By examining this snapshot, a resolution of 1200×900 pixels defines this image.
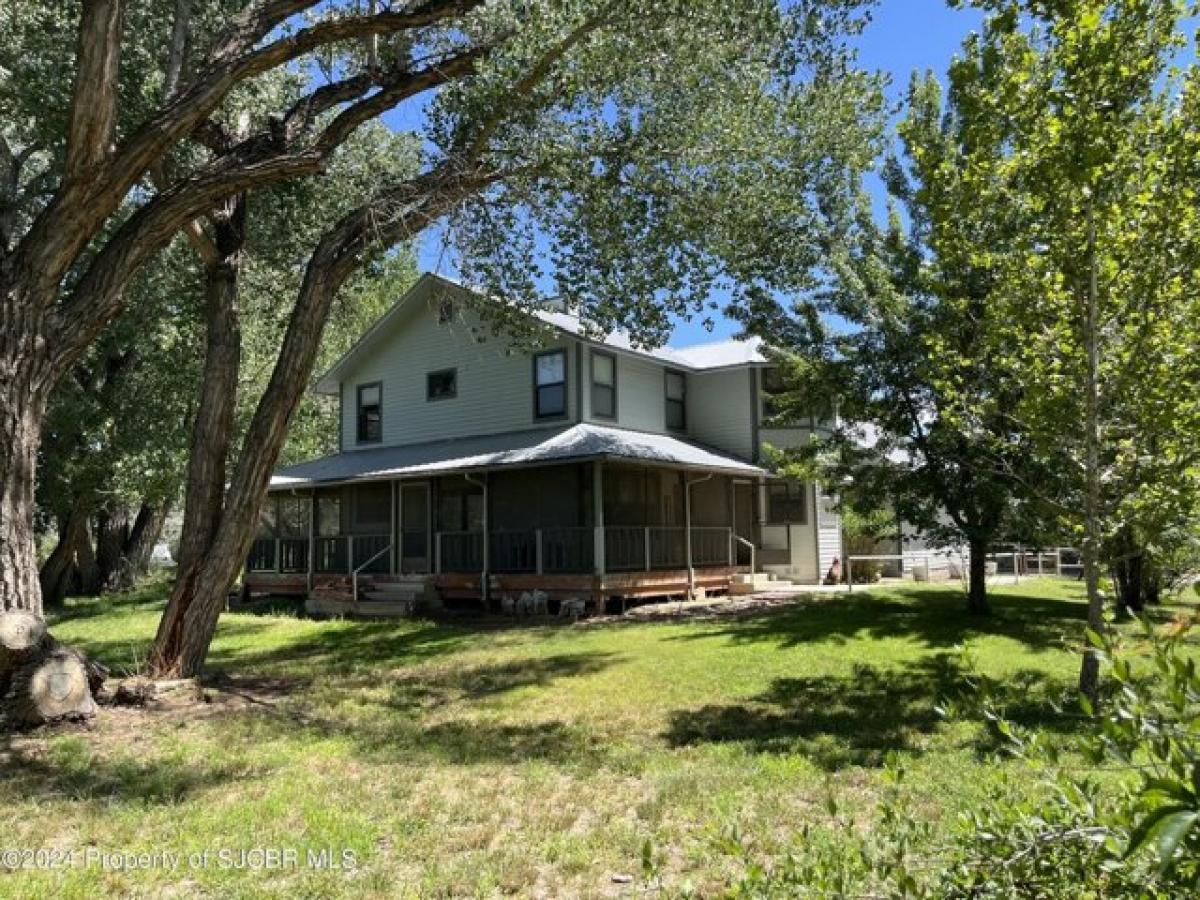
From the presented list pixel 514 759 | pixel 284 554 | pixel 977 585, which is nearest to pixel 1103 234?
pixel 514 759

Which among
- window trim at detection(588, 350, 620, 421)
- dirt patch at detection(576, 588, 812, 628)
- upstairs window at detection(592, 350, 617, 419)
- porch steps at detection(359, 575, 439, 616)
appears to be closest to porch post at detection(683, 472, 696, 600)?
dirt patch at detection(576, 588, 812, 628)

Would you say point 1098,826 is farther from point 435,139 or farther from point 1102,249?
point 435,139

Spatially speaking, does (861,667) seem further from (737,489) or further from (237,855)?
(737,489)

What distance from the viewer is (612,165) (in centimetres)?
1120

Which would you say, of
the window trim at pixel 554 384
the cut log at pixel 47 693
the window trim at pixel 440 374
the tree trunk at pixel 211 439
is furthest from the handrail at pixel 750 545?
the cut log at pixel 47 693

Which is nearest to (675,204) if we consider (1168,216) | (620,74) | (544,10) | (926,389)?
(620,74)

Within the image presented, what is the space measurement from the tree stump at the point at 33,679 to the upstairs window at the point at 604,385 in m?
12.9

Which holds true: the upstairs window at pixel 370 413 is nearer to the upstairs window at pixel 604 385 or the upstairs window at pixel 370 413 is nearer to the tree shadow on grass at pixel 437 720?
the upstairs window at pixel 604 385

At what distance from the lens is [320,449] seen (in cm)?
3566

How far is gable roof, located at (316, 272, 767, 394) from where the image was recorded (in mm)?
20500

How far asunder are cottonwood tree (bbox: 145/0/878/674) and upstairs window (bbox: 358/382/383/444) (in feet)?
37.3

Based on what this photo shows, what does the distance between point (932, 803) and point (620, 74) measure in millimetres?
8586

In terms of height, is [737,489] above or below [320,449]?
below

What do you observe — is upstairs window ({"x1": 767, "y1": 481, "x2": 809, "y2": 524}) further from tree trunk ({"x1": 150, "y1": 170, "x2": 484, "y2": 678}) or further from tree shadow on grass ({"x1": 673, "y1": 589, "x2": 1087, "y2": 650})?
tree trunk ({"x1": 150, "y1": 170, "x2": 484, "y2": 678})
